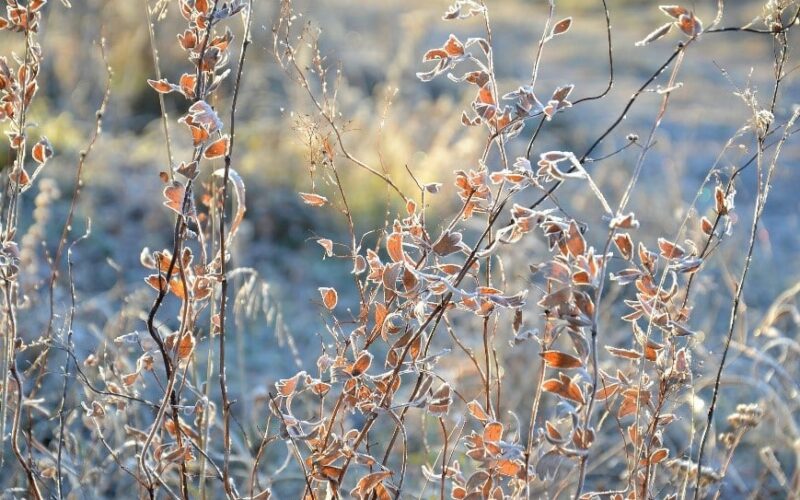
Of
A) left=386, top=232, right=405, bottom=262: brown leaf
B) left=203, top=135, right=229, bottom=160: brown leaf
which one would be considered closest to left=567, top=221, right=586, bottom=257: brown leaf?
left=386, top=232, right=405, bottom=262: brown leaf

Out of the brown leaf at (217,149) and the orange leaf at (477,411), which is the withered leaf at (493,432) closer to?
the orange leaf at (477,411)

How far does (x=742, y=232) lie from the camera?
17.2 feet

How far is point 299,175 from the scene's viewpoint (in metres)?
5.29

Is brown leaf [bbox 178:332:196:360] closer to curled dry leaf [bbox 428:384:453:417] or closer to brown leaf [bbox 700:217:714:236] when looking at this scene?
curled dry leaf [bbox 428:384:453:417]

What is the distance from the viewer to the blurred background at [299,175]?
3920 mm

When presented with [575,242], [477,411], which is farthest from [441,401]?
[575,242]

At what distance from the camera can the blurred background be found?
12.9 ft

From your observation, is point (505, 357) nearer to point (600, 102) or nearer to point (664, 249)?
point (664, 249)

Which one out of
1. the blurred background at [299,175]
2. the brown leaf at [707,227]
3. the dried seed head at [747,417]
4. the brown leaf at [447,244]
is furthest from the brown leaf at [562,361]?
the blurred background at [299,175]

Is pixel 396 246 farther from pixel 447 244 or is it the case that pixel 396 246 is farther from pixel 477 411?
pixel 477 411

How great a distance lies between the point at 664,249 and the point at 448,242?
12.3 inches

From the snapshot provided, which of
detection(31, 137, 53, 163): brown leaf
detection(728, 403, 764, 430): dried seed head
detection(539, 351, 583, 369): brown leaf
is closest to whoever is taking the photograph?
detection(539, 351, 583, 369): brown leaf

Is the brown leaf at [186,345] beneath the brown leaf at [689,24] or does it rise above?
beneath

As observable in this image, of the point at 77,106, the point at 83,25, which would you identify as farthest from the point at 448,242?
the point at 83,25
